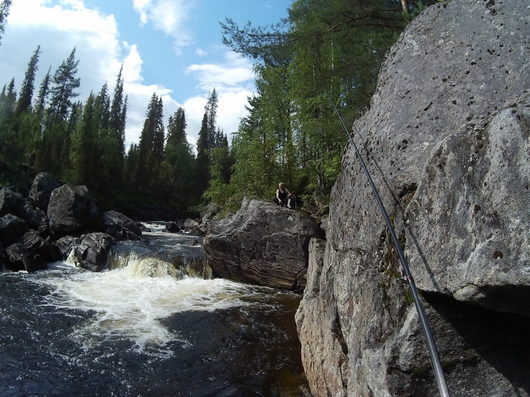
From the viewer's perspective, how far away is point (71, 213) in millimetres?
22031

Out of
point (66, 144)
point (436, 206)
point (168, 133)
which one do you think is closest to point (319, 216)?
point (436, 206)

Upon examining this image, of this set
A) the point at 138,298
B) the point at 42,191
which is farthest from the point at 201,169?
the point at 138,298

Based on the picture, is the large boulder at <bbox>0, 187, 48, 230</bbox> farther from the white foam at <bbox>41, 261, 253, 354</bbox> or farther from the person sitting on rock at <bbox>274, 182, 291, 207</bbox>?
the person sitting on rock at <bbox>274, 182, 291, 207</bbox>

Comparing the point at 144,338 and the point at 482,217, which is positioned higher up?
the point at 482,217

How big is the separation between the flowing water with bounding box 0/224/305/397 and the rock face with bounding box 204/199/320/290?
2.01 ft

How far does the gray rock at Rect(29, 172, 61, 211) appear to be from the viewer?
1090 inches

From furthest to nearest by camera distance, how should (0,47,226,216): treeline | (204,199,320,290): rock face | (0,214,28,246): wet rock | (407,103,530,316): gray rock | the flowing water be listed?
(0,47,226,216): treeline < (0,214,28,246): wet rock < (204,199,320,290): rock face < the flowing water < (407,103,530,316): gray rock

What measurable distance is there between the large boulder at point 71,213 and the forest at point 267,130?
17.3 ft

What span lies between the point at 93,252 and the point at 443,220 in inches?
684

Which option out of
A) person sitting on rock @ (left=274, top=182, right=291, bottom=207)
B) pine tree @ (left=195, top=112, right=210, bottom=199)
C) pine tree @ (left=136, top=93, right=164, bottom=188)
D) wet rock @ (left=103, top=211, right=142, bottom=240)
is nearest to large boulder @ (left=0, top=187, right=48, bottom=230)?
wet rock @ (left=103, top=211, right=142, bottom=240)

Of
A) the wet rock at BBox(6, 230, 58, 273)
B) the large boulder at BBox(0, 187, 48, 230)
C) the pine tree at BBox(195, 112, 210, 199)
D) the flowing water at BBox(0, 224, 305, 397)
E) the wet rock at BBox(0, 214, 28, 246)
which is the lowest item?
the flowing water at BBox(0, 224, 305, 397)

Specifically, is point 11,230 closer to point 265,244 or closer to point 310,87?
point 265,244

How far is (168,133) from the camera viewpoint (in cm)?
8694

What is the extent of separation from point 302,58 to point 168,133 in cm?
7244
